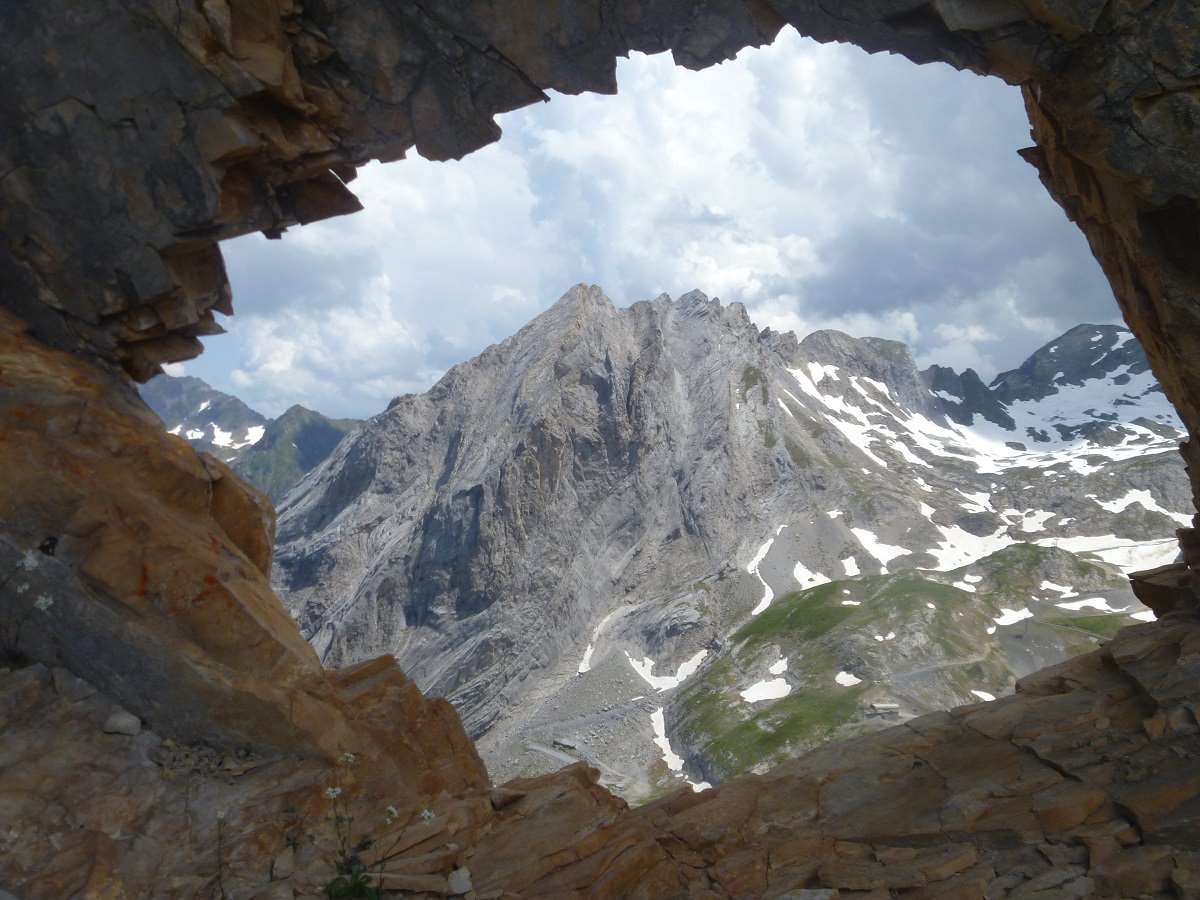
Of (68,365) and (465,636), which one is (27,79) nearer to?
(68,365)

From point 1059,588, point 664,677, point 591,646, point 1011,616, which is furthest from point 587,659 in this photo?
point 1059,588

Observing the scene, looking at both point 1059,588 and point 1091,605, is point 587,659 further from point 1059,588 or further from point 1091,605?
point 1091,605

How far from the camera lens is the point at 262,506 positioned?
25.2m

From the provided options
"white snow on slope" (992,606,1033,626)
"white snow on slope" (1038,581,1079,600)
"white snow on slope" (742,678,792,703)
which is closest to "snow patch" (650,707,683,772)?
"white snow on slope" (742,678,792,703)

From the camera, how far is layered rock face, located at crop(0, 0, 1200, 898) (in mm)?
17375

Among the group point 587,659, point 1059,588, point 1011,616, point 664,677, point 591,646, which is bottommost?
point 1011,616

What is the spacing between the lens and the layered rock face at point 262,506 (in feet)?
57.0

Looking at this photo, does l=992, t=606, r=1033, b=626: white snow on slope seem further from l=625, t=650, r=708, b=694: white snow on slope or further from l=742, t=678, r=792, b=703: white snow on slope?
l=625, t=650, r=708, b=694: white snow on slope

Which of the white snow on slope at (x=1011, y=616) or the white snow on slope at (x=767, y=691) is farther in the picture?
the white snow on slope at (x=1011, y=616)

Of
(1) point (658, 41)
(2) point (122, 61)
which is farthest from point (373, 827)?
(1) point (658, 41)

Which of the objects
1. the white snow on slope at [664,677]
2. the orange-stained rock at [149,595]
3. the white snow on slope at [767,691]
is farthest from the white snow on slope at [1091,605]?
the orange-stained rock at [149,595]

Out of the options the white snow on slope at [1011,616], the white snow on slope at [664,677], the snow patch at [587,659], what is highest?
the snow patch at [587,659]

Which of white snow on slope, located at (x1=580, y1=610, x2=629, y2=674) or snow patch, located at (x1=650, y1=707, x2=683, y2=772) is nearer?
snow patch, located at (x1=650, y1=707, x2=683, y2=772)

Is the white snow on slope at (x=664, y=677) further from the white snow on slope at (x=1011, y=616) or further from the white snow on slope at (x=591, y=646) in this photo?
the white snow on slope at (x=1011, y=616)
